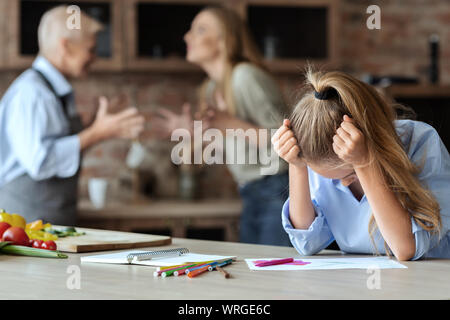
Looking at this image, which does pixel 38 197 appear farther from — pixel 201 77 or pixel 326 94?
pixel 326 94

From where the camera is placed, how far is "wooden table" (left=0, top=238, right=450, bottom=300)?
0.97 metres

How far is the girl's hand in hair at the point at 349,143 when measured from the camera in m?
1.25

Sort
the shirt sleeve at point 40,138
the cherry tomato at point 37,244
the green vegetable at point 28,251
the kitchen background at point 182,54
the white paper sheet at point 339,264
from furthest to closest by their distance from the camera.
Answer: the kitchen background at point 182,54 → the shirt sleeve at point 40,138 → the cherry tomato at point 37,244 → the green vegetable at point 28,251 → the white paper sheet at point 339,264

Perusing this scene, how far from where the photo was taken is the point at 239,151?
111 inches

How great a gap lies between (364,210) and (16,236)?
845 mm

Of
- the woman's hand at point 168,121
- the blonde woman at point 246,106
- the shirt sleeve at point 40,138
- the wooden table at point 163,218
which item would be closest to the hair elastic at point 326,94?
the blonde woman at point 246,106

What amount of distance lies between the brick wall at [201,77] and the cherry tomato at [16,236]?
7.71 ft

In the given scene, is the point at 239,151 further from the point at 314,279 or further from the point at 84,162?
the point at 314,279

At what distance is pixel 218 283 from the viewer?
1.07m

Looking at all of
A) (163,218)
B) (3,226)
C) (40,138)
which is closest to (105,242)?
(3,226)

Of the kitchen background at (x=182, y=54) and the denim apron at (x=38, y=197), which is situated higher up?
the kitchen background at (x=182, y=54)

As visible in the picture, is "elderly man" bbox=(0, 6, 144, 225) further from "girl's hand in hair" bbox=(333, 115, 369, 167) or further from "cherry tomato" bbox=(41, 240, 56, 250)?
"girl's hand in hair" bbox=(333, 115, 369, 167)

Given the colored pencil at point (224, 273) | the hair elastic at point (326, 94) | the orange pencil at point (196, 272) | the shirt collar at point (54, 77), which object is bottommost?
the colored pencil at point (224, 273)

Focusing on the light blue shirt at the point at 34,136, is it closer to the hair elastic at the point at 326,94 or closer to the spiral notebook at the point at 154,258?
the spiral notebook at the point at 154,258
